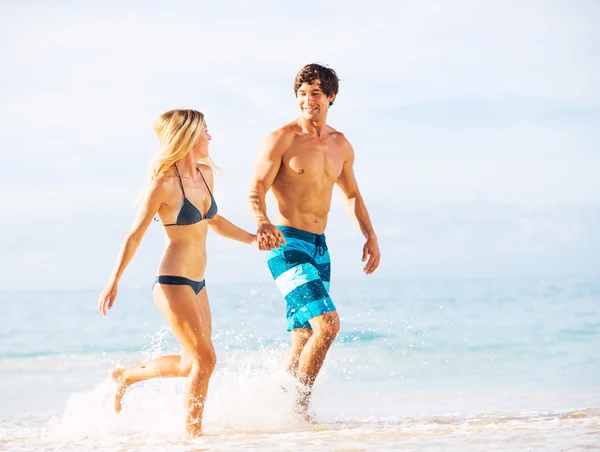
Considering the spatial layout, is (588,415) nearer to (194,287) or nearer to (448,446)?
(448,446)

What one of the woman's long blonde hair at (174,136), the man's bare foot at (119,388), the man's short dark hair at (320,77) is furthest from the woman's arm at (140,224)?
the man's short dark hair at (320,77)

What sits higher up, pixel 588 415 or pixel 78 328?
pixel 78 328

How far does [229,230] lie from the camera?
5.50 metres

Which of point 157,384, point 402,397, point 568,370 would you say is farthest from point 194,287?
point 568,370

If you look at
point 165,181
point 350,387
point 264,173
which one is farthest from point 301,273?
point 350,387

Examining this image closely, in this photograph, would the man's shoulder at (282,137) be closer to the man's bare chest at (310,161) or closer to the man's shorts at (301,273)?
the man's bare chest at (310,161)

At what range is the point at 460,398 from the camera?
787cm

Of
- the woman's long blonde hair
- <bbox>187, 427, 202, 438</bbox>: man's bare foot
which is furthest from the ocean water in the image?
the woman's long blonde hair

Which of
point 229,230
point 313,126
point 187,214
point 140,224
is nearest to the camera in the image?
point 140,224

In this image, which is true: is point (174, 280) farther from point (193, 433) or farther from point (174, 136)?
point (193, 433)

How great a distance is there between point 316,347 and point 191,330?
976mm

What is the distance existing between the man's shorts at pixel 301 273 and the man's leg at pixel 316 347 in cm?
6

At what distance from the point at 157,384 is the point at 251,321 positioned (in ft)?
33.2

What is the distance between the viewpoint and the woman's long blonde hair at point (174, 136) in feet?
16.6
